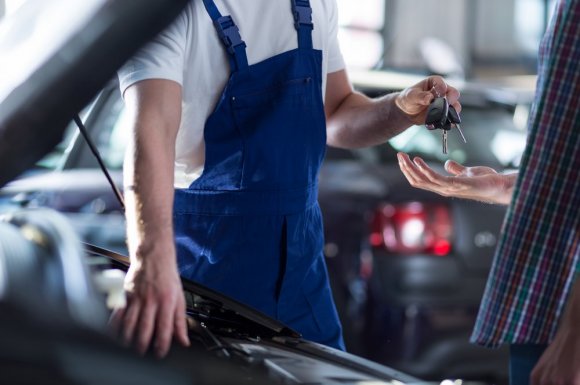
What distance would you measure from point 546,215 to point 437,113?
0.32m

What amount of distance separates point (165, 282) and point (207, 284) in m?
0.37

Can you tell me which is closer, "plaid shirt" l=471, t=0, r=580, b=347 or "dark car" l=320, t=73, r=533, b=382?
"plaid shirt" l=471, t=0, r=580, b=347

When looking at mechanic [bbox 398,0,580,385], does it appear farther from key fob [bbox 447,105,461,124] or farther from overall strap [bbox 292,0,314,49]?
overall strap [bbox 292,0,314,49]

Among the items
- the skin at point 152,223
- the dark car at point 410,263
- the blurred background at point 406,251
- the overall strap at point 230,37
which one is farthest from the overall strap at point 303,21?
the dark car at point 410,263

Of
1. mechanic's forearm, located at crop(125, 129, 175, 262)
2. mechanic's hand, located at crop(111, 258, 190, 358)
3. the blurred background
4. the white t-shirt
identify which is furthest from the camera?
the blurred background

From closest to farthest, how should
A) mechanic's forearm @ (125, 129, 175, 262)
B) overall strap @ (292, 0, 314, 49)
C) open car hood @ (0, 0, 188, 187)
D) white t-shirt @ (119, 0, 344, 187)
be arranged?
open car hood @ (0, 0, 188, 187) < mechanic's forearm @ (125, 129, 175, 262) < white t-shirt @ (119, 0, 344, 187) < overall strap @ (292, 0, 314, 49)

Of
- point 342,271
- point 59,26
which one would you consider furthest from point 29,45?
point 342,271

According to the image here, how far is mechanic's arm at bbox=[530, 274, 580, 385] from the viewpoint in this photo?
1035mm

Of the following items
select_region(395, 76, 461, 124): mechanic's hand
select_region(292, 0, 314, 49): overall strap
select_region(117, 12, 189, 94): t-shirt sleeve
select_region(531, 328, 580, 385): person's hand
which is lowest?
select_region(531, 328, 580, 385): person's hand

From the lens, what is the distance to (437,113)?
141 cm

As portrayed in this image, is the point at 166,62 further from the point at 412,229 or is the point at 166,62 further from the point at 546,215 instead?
the point at 412,229

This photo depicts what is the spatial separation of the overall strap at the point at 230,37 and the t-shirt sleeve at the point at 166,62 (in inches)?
2.1

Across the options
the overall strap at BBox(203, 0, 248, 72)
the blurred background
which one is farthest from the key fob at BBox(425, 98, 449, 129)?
the blurred background

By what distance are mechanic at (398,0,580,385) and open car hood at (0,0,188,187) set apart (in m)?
0.44
